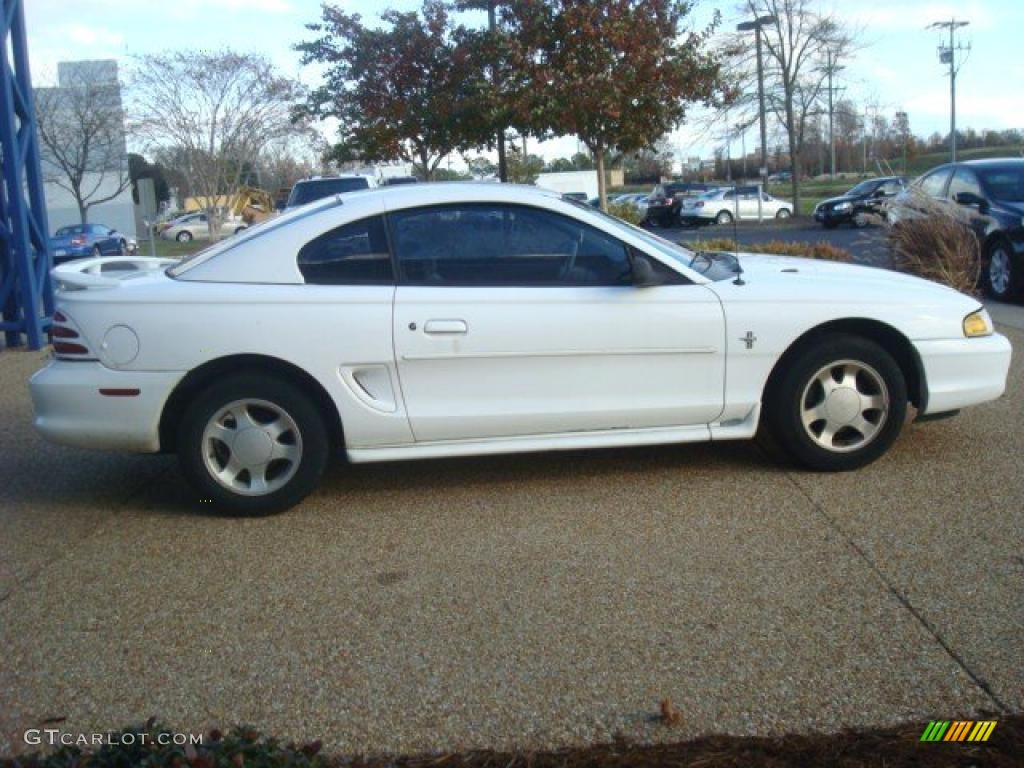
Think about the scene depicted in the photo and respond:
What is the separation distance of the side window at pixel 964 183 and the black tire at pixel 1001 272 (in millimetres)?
801

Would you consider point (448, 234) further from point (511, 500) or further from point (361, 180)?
point (361, 180)


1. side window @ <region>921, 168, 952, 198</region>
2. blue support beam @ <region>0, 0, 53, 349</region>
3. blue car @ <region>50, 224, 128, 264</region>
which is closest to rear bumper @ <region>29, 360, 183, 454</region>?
blue support beam @ <region>0, 0, 53, 349</region>

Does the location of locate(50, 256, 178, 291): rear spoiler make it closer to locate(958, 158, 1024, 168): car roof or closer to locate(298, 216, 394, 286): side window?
locate(298, 216, 394, 286): side window

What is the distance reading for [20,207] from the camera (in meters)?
11.1

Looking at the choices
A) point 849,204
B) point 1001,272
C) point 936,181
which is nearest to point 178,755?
point 1001,272

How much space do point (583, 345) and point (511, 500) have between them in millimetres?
861

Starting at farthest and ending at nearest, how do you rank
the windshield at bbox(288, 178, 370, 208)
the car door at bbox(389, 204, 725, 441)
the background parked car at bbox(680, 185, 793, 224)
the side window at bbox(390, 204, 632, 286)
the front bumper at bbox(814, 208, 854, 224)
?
the background parked car at bbox(680, 185, 793, 224) → the front bumper at bbox(814, 208, 854, 224) → the windshield at bbox(288, 178, 370, 208) → the side window at bbox(390, 204, 632, 286) → the car door at bbox(389, 204, 725, 441)

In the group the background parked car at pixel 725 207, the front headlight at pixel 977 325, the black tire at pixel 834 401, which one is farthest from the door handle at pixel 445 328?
the background parked car at pixel 725 207

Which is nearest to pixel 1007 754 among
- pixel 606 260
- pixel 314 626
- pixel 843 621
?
pixel 843 621

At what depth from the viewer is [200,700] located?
11.4ft

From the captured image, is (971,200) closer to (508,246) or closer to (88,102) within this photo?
(508,246)

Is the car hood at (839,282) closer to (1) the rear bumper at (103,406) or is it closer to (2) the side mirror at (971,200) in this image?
(1) the rear bumper at (103,406)

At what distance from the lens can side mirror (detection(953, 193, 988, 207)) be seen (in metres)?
12.7

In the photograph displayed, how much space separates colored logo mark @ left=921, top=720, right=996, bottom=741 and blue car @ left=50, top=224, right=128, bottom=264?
108ft
